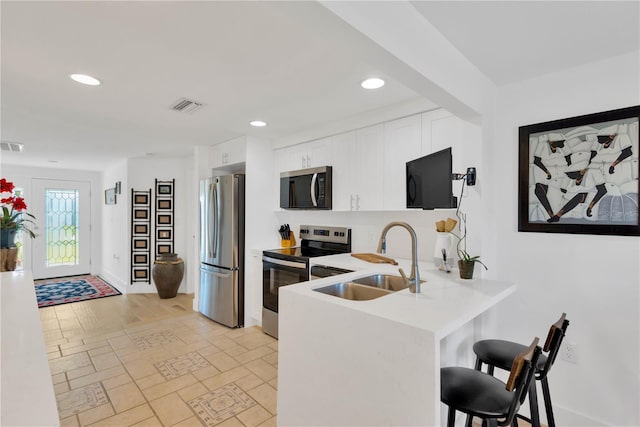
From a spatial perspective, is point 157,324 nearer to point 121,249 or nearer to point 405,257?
point 121,249

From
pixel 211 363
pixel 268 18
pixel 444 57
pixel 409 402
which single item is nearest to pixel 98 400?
pixel 211 363

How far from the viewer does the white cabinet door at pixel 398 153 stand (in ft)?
8.75

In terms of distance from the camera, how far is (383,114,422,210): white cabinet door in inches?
105

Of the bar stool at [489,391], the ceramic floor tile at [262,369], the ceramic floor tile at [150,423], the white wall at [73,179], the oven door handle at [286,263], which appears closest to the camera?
the bar stool at [489,391]

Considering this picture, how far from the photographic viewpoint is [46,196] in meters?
6.42

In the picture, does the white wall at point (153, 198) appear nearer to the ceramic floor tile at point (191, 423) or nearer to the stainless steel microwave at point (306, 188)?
the stainless steel microwave at point (306, 188)

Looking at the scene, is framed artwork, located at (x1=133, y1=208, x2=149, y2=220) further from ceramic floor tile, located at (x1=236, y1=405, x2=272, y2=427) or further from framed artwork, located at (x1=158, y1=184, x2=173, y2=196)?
ceramic floor tile, located at (x1=236, y1=405, x2=272, y2=427)

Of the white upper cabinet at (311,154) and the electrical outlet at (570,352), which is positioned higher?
the white upper cabinet at (311,154)

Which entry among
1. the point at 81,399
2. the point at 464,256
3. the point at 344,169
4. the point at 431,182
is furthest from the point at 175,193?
the point at 464,256

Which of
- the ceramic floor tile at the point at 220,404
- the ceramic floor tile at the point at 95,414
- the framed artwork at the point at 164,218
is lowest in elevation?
the ceramic floor tile at the point at 220,404

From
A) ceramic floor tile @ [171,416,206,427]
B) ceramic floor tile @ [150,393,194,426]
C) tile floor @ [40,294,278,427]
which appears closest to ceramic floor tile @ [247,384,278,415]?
tile floor @ [40,294,278,427]

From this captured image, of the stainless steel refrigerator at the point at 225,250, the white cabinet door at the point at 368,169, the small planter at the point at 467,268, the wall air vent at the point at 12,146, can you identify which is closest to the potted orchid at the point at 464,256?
the small planter at the point at 467,268

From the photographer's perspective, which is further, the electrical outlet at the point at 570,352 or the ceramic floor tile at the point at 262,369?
the ceramic floor tile at the point at 262,369

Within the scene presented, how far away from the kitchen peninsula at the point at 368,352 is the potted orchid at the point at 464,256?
0.46 feet
